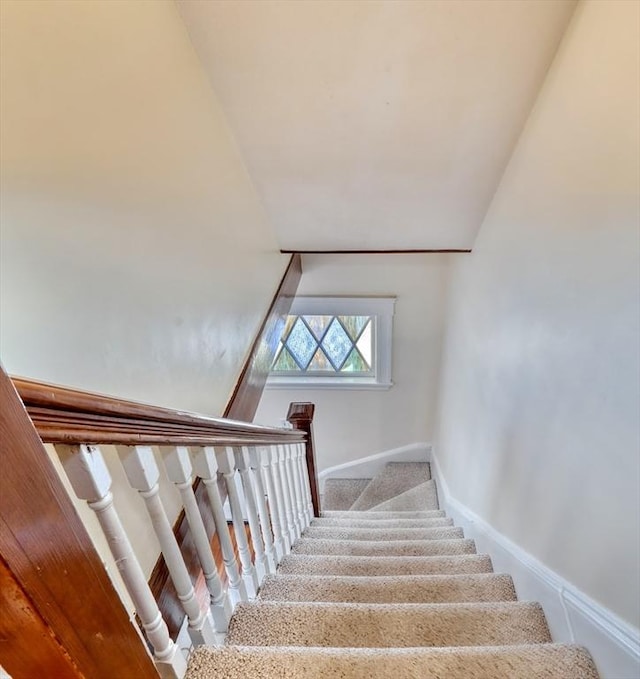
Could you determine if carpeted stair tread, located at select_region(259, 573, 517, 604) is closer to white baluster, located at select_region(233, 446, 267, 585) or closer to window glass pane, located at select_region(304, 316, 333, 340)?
white baluster, located at select_region(233, 446, 267, 585)

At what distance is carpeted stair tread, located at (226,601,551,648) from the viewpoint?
1.04m

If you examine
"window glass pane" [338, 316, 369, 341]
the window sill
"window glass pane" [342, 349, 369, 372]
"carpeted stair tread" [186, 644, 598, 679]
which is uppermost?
"window glass pane" [338, 316, 369, 341]

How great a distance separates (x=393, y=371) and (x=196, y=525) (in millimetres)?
3191

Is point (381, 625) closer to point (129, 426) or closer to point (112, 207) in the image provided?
point (129, 426)

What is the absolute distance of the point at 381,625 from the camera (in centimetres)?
111

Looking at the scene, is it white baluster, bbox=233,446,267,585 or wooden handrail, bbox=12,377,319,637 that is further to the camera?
white baluster, bbox=233,446,267,585

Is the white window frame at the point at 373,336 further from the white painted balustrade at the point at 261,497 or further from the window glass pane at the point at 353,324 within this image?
the white painted balustrade at the point at 261,497

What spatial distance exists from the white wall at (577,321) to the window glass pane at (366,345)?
6.89 ft

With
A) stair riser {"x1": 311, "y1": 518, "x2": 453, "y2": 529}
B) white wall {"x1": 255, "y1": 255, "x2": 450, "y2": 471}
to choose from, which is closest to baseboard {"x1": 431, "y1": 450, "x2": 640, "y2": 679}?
stair riser {"x1": 311, "y1": 518, "x2": 453, "y2": 529}

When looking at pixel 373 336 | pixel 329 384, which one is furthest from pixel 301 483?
pixel 373 336

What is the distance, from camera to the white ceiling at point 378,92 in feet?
4.12

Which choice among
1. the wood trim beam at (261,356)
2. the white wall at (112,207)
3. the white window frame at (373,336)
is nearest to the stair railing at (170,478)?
the white wall at (112,207)

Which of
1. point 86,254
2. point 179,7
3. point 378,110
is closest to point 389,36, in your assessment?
point 378,110

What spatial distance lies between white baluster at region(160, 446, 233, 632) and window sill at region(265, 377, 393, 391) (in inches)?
116
